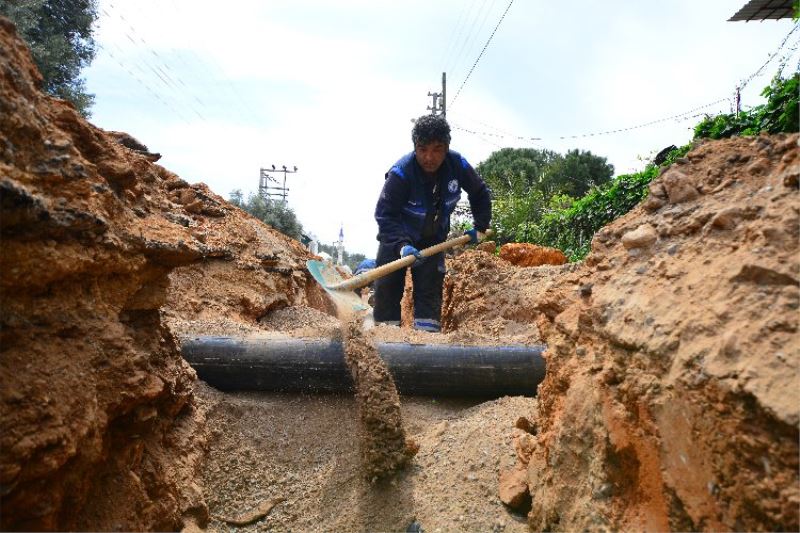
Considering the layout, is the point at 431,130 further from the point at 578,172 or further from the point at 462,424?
the point at 578,172

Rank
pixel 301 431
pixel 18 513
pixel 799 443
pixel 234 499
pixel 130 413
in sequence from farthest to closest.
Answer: pixel 301 431 → pixel 234 499 → pixel 130 413 → pixel 18 513 → pixel 799 443

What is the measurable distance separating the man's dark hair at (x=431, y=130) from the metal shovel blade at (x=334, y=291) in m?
1.44

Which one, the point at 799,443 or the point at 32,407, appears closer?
the point at 799,443


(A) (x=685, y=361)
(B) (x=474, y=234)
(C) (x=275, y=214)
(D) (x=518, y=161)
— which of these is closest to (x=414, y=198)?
(B) (x=474, y=234)

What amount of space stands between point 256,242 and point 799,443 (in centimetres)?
657

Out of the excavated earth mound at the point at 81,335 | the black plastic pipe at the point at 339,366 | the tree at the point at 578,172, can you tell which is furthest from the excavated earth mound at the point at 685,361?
the tree at the point at 578,172

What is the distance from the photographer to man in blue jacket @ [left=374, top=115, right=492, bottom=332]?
15.4ft

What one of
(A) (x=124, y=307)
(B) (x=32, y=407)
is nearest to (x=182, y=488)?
(A) (x=124, y=307)

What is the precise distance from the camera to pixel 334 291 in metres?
4.48

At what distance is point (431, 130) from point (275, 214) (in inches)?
730

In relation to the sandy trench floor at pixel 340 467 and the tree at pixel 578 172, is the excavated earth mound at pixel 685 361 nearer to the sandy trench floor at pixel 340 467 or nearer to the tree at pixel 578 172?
the sandy trench floor at pixel 340 467

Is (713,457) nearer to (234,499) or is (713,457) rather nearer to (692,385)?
(692,385)

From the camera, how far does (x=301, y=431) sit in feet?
9.14

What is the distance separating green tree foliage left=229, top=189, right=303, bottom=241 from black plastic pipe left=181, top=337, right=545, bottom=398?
745 inches
